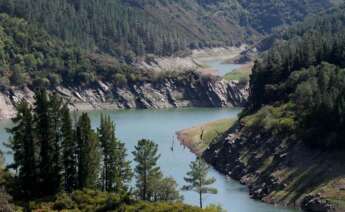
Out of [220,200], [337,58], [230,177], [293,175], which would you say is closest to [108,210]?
[220,200]

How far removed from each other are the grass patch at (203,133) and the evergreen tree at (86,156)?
64955 millimetres

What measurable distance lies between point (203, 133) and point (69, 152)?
81.9m

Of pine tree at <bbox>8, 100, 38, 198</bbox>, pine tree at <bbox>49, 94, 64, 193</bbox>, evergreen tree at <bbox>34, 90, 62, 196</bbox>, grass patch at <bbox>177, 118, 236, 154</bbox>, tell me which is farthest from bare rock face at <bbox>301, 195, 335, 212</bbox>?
grass patch at <bbox>177, 118, 236, 154</bbox>

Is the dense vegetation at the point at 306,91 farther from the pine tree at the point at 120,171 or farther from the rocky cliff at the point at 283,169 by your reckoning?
the pine tree at the point at 120,171

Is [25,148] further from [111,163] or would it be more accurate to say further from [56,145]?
[111,163]

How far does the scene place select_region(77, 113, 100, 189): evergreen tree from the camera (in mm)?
102938

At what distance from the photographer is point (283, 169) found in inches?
5094

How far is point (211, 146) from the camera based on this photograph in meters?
162

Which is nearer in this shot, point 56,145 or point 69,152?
point 69,152

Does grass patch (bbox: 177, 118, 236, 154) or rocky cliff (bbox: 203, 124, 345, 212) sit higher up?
grass patch (bbox: 177, 118, 236, 154)

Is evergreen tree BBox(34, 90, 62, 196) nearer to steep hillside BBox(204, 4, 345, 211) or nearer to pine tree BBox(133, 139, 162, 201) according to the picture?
pine tree BBox(133, 139, 162, 201)

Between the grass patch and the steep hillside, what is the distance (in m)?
7.90

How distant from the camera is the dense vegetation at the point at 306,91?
13112 cm

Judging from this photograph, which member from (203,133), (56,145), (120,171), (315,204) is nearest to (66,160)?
(56,145)
